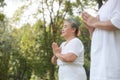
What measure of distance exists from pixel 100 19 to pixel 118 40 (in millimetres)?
216

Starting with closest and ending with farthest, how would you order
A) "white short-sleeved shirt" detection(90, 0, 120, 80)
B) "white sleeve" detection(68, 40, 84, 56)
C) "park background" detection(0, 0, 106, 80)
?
"white short-sleeved shirt" detection(90, 0, 120, 80) → "white sleeve" detection(68, 40, 84, 56) → "park background" detection(0, 0, 106, 80)

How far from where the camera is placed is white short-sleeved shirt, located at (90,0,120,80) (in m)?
2.13

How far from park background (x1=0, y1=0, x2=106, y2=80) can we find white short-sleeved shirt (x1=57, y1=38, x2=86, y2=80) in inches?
513

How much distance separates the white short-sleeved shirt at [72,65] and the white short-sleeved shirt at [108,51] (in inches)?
54.3

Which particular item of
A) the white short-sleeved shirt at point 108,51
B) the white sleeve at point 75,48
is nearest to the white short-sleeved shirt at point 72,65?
the white sleeve at point 75,48

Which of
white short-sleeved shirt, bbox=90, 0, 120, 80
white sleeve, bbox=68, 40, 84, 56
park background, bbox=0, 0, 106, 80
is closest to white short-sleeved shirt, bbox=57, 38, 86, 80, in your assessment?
white sleeve, bbox=68, 40, 84, 56

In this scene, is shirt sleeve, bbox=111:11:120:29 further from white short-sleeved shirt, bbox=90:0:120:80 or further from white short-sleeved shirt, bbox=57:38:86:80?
white short-sleeved shirt, bbox=57:38:86:80

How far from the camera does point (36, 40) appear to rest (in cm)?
1834

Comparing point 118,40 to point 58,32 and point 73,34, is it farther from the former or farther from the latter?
point 58,32

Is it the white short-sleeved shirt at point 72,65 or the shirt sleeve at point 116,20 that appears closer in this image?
the shirt sleeve at point 116,20

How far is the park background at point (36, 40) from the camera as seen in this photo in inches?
685

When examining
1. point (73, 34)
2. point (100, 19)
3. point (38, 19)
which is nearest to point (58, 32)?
point (38, 19)

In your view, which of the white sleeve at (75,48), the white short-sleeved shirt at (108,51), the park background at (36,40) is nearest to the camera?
the white short-sleeved shirt at (108,51)

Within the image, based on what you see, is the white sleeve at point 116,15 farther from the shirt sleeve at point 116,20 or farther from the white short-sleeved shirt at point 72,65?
the white short-sleeved shirt at point 72,65
